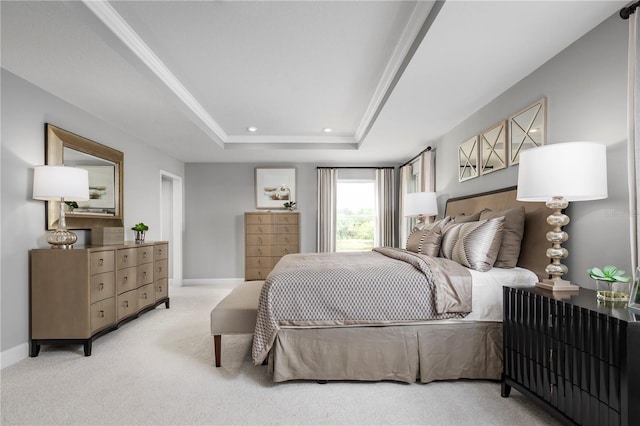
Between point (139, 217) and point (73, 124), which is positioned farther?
point (139, 217)

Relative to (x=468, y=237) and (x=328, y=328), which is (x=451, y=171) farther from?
(x=328, y=328)

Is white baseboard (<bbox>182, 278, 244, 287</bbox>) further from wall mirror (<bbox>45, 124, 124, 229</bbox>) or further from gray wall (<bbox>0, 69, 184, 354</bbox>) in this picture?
gray wall (<bbox>0, 69, 184, 354</bbox>)

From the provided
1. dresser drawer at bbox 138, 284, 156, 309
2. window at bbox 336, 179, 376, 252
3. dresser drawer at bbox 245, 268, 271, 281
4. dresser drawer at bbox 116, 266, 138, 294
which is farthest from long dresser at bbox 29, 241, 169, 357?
window at bbox 336, 179, 376, 252

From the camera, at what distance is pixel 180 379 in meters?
2.47

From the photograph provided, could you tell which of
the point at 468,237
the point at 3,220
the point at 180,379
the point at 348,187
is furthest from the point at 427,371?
the point at 348,187

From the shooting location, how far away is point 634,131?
6.11 feet

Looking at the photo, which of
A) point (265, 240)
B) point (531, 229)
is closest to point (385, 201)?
point (265, 240)

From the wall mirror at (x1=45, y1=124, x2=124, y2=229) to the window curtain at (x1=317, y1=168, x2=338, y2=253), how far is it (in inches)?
135

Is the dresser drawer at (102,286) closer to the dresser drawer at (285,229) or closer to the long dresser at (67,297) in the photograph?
the long dresser at (67,297)

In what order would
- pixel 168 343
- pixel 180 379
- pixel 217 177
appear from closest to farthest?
pixel 180 379
pixel 168 343
pixel 217 177

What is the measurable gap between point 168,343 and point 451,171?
371 centimetres

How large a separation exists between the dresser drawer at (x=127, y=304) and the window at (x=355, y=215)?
153 inches

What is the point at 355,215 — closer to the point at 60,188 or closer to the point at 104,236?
the point at 104,236

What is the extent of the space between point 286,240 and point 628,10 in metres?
5.17
